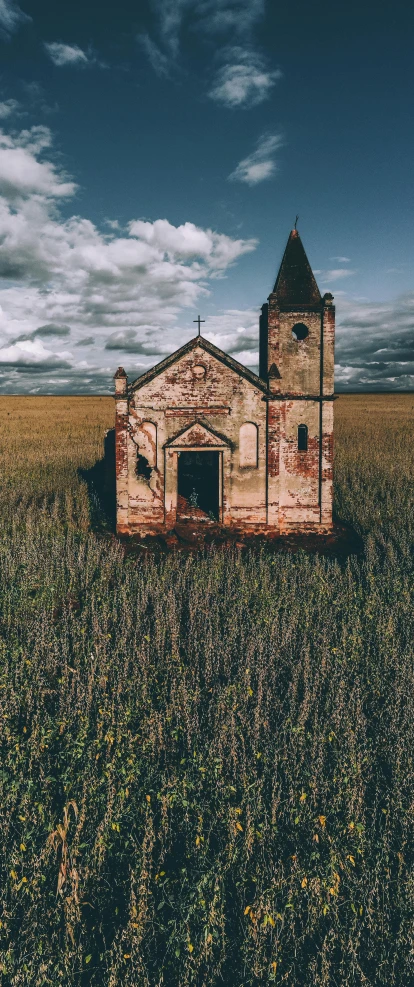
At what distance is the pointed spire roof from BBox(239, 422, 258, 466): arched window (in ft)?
13.6

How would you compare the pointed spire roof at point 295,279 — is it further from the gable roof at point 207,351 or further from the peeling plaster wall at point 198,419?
the peeling plaster wall at point 198,419

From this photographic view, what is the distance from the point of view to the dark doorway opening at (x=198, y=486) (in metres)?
16.8

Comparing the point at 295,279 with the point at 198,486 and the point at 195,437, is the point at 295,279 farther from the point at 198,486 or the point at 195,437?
the point at 198,486

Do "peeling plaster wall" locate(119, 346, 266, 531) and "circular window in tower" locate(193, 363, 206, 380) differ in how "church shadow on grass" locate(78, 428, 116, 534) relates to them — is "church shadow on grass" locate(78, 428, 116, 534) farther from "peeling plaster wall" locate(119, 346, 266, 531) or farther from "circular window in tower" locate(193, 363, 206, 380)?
"circular window in tower" locate(193, 363, 206, 380)

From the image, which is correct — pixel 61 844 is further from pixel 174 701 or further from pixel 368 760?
pixel 368 760

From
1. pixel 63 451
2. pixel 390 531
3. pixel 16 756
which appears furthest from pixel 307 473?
pixel 63 451

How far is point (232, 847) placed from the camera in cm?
463

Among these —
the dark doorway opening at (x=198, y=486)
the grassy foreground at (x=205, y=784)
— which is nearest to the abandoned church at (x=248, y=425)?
the dark doorway opening at (x=198, y=486)

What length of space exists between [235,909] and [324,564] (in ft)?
31.2

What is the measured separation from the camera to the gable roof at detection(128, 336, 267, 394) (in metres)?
15.1

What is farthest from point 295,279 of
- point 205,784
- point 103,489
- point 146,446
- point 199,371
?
point 205,784

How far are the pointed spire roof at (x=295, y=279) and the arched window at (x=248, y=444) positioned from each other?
4.16 metres

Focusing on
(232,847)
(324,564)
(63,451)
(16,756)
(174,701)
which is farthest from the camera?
(63,451)

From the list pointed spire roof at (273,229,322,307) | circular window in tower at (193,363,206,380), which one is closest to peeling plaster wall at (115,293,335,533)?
circular window in tower at (193,363,206,380)
